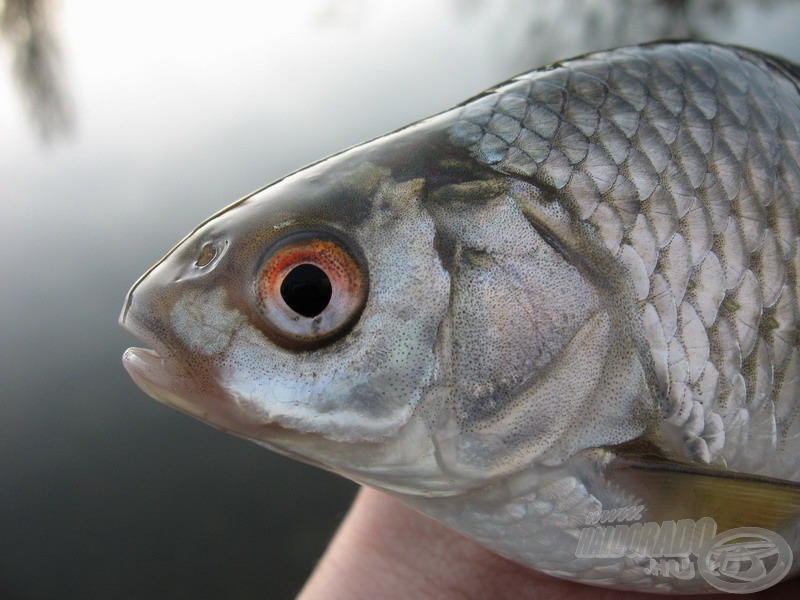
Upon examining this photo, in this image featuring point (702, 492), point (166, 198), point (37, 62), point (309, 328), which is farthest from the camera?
point (37, 62)

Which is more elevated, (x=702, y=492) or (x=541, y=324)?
(x=541, y=324)

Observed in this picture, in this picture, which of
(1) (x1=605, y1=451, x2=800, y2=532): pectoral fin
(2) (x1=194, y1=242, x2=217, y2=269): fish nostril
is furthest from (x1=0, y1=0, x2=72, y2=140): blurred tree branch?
(1) (x1=605, y1=451, x2=800, y2=532): pectoral fin

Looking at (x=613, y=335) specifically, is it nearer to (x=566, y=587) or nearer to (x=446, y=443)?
(x=446, y=443)

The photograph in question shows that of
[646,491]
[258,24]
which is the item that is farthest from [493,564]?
[258,24]

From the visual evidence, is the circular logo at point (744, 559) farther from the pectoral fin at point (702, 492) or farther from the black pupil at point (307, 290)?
the black pupil at point (307, 290)

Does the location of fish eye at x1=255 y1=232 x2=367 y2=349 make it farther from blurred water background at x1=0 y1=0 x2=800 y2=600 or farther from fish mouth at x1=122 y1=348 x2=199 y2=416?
blurred water background at x1=0 y1=0 x2=800 y2=600

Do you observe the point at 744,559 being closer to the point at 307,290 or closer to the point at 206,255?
the point at 307,290

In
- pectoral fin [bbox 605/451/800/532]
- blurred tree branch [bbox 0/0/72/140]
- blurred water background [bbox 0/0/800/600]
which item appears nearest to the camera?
pectoral fin [bbox 605/451/800/532]

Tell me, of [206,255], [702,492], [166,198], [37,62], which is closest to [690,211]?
[702,492]
